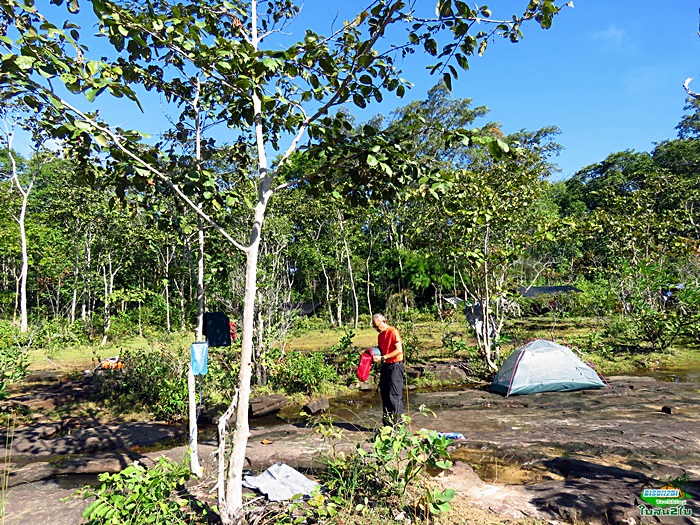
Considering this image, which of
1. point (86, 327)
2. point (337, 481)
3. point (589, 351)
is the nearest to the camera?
point (337, 481)

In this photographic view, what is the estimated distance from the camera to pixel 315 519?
10.9 ft

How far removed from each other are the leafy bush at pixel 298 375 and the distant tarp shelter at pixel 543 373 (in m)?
3.96

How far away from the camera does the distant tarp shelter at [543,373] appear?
29.6ft

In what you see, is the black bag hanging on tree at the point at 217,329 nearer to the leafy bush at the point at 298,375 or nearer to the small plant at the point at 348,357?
the leafy bush at the point at 298,375

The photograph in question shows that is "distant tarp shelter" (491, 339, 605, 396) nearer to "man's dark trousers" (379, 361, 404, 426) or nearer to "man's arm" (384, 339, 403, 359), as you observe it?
"man's dark trousers" (379, 361, 404, 426)

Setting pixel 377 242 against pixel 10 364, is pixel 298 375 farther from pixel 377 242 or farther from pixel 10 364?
pixel 377 242

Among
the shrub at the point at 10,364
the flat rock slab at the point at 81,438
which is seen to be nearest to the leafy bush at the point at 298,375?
the flat rock slab at the point at 81,438

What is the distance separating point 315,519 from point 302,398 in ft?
20.6

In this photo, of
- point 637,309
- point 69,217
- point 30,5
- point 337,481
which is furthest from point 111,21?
point 69,217

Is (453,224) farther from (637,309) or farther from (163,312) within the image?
(163,312)

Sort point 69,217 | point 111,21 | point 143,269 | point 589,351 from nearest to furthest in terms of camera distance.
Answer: point 111,21 < point 589,351 < point 69,217 < point 143,269

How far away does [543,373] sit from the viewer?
9.14 m

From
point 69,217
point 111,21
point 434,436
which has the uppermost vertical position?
point 69,217

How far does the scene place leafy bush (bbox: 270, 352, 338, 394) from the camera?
971 cm
